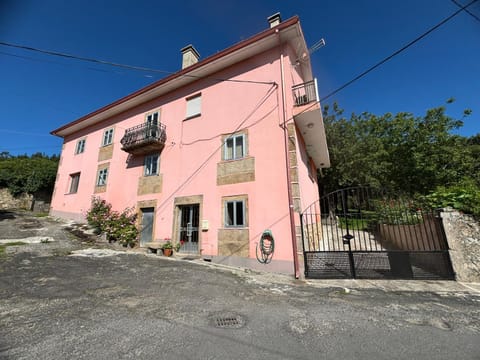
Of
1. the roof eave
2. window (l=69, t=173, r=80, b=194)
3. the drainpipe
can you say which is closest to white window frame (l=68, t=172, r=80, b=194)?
window (l=69, t=173, r=80, b=194)

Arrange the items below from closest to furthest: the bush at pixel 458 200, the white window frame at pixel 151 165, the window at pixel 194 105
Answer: the bush at pixel 458 200 → the window at pixel 194 105 → the white window frame at pixel 151 165

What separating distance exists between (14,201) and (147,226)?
16051mm

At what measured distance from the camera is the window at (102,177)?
500 inches

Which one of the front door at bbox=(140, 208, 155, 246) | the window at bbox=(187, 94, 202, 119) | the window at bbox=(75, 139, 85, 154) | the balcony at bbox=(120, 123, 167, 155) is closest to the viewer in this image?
the front door at bbox=(140, 208, 155, 246)

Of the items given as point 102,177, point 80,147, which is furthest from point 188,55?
point 80,147

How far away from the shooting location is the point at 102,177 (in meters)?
12.9

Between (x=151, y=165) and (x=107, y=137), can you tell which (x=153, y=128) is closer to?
(x=151, y=165)

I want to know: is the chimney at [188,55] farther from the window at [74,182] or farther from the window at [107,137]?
the window at [74,182]

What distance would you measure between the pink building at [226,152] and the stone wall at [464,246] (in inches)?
165

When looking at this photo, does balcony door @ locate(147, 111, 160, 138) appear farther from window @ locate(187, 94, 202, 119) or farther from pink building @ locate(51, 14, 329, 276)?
window @ locate(187, 94, 202, 119)

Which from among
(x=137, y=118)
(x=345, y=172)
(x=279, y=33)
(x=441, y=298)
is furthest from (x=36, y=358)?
(x=345, y=172)

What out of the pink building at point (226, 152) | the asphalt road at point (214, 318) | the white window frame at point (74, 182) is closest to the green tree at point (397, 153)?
the pink building at point (226, 152)

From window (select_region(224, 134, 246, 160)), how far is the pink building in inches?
1.8

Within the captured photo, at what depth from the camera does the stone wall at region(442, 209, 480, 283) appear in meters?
5.45
